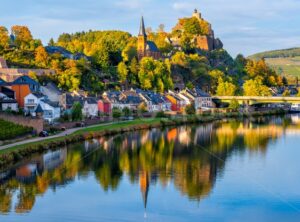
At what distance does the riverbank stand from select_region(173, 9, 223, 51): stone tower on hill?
31026 mm

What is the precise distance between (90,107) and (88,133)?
39.6 ft

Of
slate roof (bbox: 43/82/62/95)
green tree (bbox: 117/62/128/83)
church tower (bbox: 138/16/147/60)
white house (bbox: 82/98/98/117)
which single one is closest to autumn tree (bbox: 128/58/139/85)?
green tree (bbox: 117/62/128/83)

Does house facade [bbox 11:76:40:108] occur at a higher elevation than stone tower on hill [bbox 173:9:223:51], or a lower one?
lower

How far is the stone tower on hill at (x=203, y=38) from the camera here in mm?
88375

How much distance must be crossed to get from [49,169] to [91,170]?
1.85m

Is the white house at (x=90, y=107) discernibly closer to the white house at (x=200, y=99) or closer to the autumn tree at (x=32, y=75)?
the autumn tree at (x=32, y=75)

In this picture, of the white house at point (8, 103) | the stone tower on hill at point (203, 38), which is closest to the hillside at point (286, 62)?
the stone tower on hill at point (203, 38)

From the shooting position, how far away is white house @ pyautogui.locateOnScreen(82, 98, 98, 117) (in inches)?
1794

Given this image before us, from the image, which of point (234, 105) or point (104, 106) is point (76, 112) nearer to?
point (104, 106)

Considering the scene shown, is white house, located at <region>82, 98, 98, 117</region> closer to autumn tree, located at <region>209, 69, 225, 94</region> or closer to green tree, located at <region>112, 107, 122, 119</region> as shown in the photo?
green tree, located at <region>112, 107, 122, 119</region>

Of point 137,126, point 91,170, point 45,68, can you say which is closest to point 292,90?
point 45,68

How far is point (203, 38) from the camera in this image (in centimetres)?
8888

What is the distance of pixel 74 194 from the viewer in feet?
65.1

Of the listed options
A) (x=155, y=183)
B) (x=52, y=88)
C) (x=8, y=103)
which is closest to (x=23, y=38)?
(x=52, y=88)
